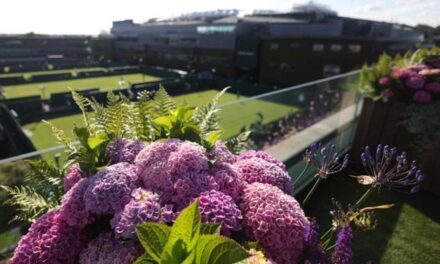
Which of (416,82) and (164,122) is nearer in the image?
(164,122)

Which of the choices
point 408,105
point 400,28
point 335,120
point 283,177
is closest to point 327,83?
point 335,120

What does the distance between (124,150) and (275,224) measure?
0.57 m

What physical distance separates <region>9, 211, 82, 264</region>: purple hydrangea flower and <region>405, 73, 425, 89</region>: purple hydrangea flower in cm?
581

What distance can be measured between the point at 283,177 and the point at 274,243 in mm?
305

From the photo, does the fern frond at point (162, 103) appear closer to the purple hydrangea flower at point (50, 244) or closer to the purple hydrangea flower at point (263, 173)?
the purple hydrangea flower at point (263, 173)

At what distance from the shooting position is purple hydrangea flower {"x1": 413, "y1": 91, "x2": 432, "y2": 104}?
17.4ft

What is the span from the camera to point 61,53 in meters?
53.2

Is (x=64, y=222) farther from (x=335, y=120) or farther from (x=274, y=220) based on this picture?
(x=335, y=120)

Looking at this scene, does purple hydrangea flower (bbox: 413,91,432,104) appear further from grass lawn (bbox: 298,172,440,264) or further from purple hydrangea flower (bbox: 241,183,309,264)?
purple hydrangea flower (bbox: 241,183,309,264)

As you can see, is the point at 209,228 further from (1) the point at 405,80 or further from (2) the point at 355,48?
(2) the point at 355,48

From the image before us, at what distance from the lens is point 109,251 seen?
0.90m

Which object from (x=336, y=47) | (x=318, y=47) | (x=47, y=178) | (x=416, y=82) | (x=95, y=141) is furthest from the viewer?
(x=318, y=47)

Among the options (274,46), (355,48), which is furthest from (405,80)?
(274,46)

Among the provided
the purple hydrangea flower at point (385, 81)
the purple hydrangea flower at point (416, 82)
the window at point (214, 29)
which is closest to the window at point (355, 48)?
the window at point (214, 29)
